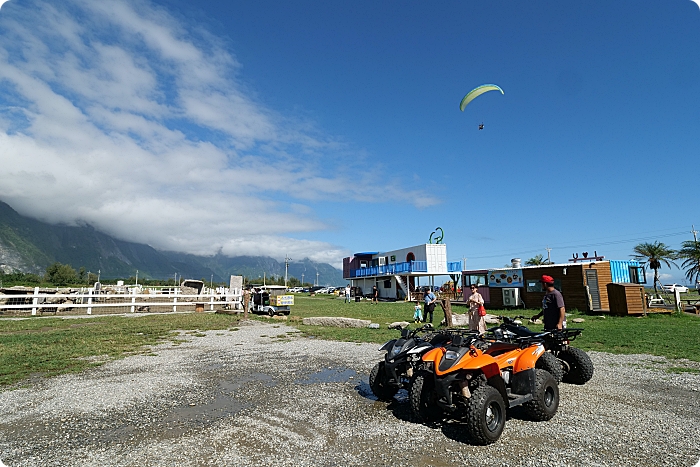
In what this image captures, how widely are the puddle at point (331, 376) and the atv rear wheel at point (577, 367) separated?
3851 mm

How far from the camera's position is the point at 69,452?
4312 millimetres

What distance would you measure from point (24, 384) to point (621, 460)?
9061 mm

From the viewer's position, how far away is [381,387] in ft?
20.4

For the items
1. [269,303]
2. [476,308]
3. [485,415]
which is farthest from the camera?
[269,303]

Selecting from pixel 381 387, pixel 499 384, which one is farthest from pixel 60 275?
pixel 499 384

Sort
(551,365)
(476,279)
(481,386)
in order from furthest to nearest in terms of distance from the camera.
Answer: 1. (476,279)
2. (551,365)
3. (481,386)

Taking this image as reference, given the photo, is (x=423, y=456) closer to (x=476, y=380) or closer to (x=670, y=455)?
(x=476, y=380)

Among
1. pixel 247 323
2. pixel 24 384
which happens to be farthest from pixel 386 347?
pixel 247 323

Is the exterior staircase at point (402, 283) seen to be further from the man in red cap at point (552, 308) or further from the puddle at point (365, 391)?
the puddle at point (365, 391)

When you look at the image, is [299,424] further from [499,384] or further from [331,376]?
[331,376]

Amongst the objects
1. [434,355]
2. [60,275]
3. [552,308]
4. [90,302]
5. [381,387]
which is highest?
[60,275]

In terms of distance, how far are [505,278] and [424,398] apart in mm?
25381

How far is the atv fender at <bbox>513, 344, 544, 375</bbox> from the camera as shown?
5.53 m

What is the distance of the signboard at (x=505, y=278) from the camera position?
27.6 meters
